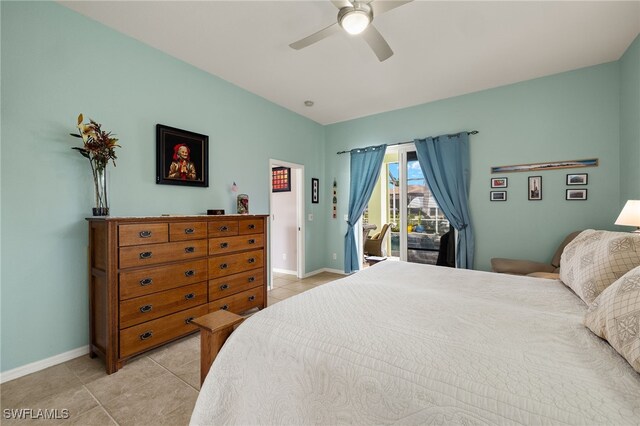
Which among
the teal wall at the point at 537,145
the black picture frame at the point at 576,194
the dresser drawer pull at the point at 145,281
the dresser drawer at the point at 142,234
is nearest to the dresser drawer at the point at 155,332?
the dresser drawer pull at the point at 145,281

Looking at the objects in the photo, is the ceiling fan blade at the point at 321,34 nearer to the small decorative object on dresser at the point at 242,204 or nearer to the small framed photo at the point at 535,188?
the small decorative object on dresser at the point at 242,204

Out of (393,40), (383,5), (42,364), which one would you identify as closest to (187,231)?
(42,364)

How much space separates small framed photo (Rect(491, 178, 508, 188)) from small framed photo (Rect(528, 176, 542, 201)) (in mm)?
272

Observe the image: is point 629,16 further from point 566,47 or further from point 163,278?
point 163,278

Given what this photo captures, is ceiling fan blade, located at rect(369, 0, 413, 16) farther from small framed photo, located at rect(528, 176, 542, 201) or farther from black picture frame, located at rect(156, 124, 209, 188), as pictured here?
small framed photo, located at rect(528, 176, 542, 201)

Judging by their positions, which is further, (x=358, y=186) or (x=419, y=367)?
(x=358, y=186)

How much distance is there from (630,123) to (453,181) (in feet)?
5.90

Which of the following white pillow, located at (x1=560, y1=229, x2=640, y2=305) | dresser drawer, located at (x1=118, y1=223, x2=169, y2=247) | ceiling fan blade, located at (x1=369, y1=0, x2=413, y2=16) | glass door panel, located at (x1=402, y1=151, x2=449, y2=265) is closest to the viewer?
white pillow, located at (x1=560, y1=229, x2=640, y2=305)

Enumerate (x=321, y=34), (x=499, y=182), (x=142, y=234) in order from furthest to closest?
1. (x=499, y=182)
2. (x=142, y=234)
3. (x=321, y=34)

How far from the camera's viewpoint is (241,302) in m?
3.07

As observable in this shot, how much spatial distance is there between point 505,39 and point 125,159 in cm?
392

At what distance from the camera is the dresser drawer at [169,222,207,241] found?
244 cm

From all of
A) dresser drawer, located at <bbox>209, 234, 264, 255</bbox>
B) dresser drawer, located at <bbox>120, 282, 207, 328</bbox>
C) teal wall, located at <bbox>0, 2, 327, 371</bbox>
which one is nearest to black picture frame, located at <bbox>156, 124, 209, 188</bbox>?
teal wall, located at <bbox>0, 2, 327, 371</bbox>

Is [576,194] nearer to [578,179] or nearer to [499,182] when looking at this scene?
[578,179]
